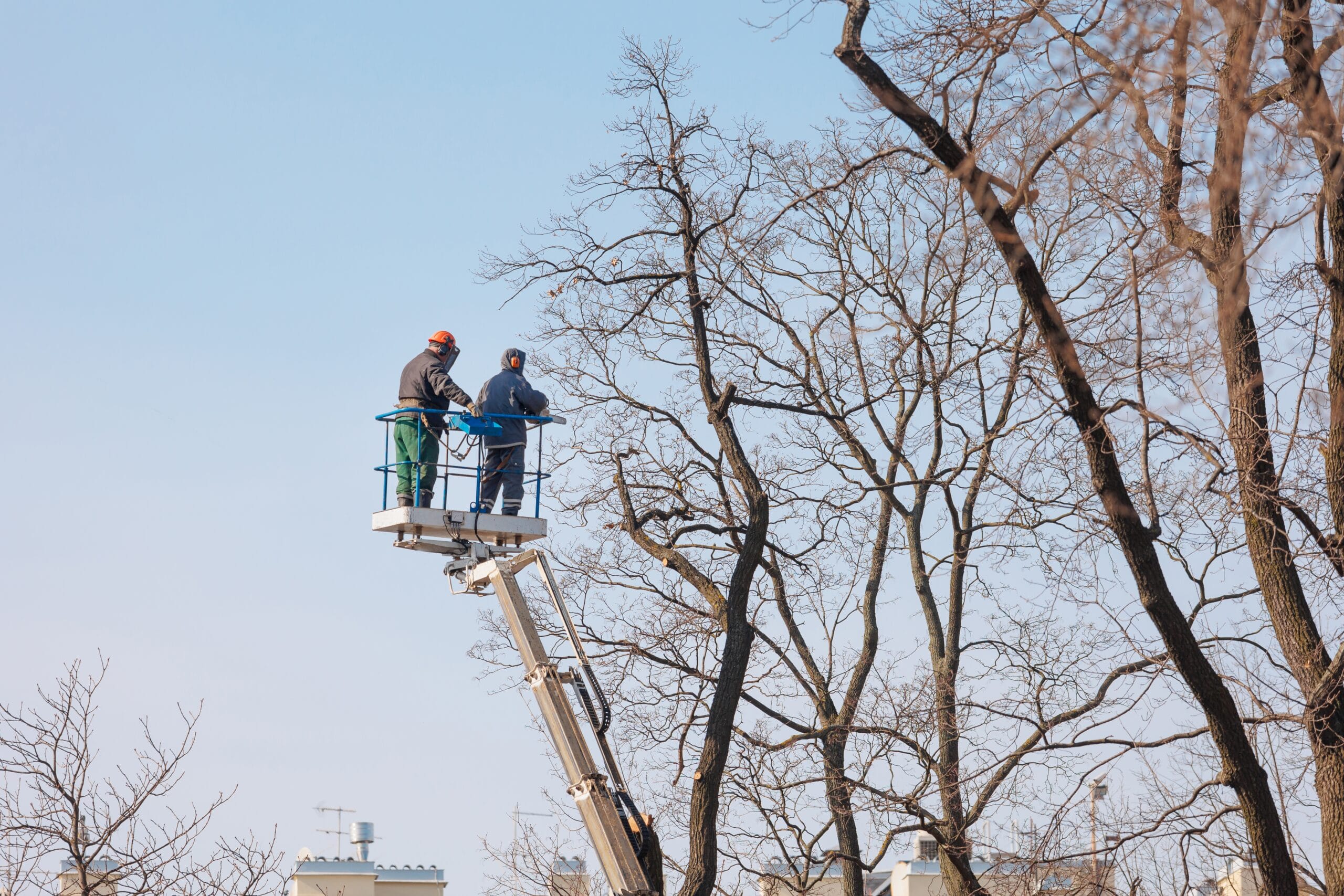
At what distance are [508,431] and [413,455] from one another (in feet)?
2.53

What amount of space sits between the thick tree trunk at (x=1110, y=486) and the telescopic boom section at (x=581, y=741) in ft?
12.1

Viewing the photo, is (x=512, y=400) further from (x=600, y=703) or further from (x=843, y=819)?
(x=843, y=819)

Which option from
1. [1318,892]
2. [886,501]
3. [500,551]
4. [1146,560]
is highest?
[886,501]

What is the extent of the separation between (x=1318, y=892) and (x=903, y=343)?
7.48m

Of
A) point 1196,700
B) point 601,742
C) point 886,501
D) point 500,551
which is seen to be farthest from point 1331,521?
point 886,501

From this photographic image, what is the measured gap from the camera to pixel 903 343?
640 inches

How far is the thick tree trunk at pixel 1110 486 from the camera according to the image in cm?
847

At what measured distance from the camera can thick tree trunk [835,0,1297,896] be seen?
8.47 meters

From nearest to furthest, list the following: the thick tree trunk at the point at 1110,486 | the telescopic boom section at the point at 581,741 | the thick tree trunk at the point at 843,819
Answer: the thick tree trunk at the point at 1110,486, the telescopic boom section at the point at 581,741, the thick tree trunk at the point at 843,819

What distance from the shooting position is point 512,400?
39.3ft

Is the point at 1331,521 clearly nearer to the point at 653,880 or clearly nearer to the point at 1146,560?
the point at 1146,560

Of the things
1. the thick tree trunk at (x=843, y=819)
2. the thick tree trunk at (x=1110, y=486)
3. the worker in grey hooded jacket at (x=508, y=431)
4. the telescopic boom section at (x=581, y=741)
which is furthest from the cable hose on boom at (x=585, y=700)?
the thick tree trunk at (x=843, y=819)

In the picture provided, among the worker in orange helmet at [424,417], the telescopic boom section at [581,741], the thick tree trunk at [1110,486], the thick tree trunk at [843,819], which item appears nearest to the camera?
the thick tree trunk at [1110,486]

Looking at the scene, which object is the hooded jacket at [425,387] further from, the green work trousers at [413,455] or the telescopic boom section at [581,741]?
the telescopic boom section at [581,741]
